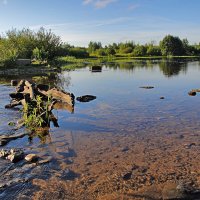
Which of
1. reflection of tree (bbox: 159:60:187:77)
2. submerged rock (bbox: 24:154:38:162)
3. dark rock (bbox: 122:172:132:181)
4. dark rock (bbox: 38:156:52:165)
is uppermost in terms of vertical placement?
submerged rock (bbox: 24:154:38:162)

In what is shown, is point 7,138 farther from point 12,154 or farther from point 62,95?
point 62,95

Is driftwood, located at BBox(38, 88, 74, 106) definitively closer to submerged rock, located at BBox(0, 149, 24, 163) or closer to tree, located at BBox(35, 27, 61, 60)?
submerged rock, located at BBox(0, 149, 24, 163)

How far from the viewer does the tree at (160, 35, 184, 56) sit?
441 ft

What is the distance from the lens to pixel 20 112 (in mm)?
16703

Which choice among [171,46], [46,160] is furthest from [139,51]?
[46,160]

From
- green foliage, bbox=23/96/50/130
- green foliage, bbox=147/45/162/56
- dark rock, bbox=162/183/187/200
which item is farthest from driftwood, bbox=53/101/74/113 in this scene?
green foliage, bbox=147/45/162/56

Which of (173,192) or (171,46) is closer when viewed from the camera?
(173,192)

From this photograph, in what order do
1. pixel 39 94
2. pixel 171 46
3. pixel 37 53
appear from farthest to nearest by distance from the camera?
pixel 171 46, pixel 37 53, pixel 39 94

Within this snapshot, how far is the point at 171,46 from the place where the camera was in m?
136

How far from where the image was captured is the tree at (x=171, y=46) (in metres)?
134

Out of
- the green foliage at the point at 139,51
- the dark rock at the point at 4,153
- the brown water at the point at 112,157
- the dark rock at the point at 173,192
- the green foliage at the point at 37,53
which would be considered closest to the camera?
the dark rock at the point at 173,192

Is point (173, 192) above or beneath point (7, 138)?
beneath

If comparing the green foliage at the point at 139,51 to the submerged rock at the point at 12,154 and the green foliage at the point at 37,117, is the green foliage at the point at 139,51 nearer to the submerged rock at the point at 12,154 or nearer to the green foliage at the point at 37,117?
the green foliage at the point at 37,117

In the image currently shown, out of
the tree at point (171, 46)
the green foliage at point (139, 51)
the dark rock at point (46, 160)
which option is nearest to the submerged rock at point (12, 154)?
the dark rock at point (46, 160)
